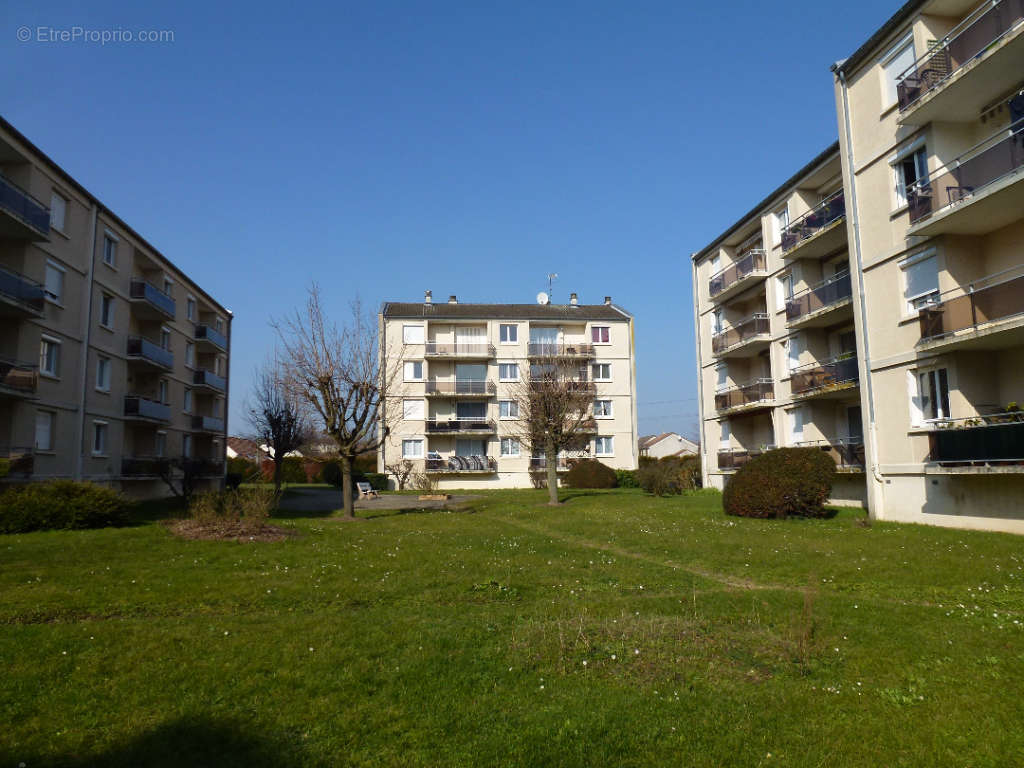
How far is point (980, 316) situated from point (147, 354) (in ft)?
117

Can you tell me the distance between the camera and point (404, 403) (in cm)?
5162

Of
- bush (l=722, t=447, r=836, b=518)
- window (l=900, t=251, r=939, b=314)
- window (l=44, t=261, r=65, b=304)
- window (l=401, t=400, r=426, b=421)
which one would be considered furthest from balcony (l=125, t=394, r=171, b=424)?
window (l=900, t=251, r=939, b=314)

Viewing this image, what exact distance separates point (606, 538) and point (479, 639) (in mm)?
9463

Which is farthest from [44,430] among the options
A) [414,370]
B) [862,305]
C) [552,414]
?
[862,305]

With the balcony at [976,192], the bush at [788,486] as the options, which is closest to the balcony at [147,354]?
the bush at [788,486]

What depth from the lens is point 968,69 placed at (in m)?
16.9

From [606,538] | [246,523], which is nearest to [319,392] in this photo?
[246,523]

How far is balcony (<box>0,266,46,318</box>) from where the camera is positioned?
76.4 ft

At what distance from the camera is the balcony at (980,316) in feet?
52.9

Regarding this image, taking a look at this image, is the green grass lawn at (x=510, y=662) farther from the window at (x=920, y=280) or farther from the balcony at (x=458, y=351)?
the balcony at (x=458, y=351)

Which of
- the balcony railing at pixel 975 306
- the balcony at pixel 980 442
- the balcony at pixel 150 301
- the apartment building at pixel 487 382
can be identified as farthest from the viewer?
the apartment building at pixel 487 382

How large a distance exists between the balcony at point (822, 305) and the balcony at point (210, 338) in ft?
121

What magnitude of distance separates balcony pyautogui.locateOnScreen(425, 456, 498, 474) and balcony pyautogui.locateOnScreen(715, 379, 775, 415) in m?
20.1

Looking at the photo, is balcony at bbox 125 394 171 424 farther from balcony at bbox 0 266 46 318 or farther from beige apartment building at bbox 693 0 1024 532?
beige apartment building at bbox 693 0 1024 532
